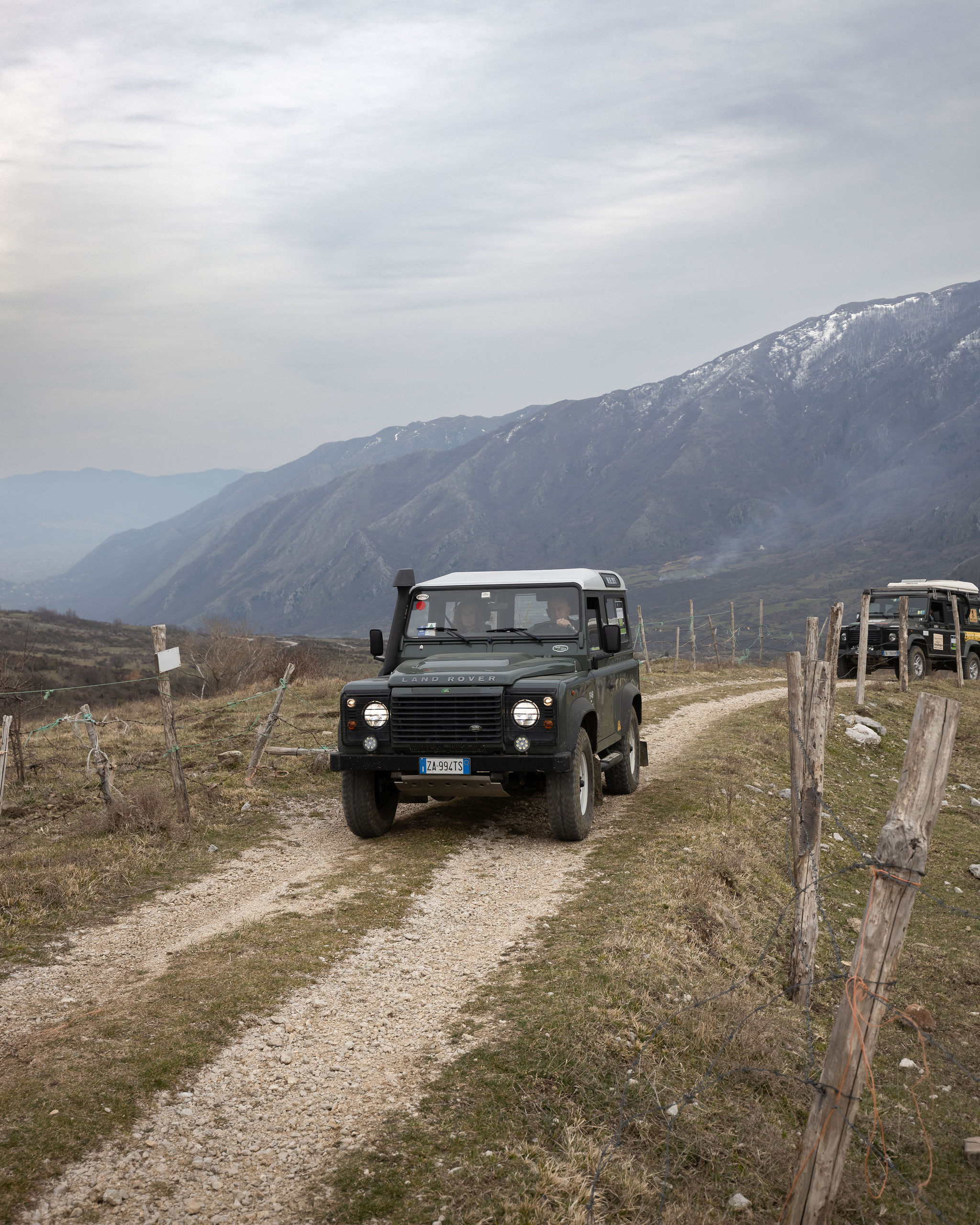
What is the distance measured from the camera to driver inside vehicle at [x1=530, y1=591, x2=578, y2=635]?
10.5 metres

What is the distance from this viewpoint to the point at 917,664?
27.9 meters

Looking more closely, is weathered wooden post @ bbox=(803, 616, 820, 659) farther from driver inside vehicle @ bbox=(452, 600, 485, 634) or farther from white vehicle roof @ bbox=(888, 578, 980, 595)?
white vehicle roof @ bbox=(888, 578, 980, 595)

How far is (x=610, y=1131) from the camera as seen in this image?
4.90m

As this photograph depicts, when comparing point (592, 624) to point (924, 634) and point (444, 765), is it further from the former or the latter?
point (924, 634)

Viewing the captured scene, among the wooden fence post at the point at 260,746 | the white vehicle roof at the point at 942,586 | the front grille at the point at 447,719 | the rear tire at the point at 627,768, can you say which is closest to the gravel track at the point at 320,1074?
the front grille at the point at 447,719

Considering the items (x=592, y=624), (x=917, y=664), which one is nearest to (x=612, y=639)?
(x=592, y=624)

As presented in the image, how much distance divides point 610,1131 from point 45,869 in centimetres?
608

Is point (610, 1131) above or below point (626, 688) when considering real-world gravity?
below

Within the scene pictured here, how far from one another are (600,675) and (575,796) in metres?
1.74

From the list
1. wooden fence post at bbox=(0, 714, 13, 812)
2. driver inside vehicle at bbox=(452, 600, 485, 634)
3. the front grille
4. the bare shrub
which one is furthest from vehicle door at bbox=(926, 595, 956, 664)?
wooden fence post at bbox=(0, 714, 13, 812)

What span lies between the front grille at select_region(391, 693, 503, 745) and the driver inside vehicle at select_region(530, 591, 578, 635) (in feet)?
5.48

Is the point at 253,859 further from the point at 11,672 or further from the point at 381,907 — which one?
the point at 11,672

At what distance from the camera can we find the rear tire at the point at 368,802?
9.85 metres

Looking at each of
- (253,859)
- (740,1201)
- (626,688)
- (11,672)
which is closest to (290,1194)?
(740,1201)
